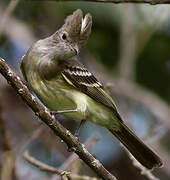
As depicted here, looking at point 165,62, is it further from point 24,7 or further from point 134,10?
point 24,7

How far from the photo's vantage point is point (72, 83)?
400 cm

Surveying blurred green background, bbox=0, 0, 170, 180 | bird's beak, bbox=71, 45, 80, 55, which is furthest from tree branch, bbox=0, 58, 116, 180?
blurred green background, bbox=0, 0, 170, 180

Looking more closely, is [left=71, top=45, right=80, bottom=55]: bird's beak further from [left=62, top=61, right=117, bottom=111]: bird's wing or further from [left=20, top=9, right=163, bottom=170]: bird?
[left=62, top=61, right=117, bottom=111]: bird's wing

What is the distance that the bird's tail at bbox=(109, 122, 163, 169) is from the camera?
406cm

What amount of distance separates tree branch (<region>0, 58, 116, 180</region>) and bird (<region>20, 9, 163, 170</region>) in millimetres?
493

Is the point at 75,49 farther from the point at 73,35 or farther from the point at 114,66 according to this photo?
the point at 114,66

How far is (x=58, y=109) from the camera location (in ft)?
12.8

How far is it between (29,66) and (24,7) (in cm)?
285

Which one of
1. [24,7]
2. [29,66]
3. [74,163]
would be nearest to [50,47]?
[29,66]

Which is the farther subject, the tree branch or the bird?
the bird

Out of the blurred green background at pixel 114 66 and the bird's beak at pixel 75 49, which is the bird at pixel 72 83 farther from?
the blurred green background at pixel 114 66

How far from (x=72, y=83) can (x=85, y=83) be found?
5.2 inches

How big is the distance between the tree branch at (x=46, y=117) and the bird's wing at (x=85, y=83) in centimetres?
79

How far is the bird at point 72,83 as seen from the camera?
386 cm
